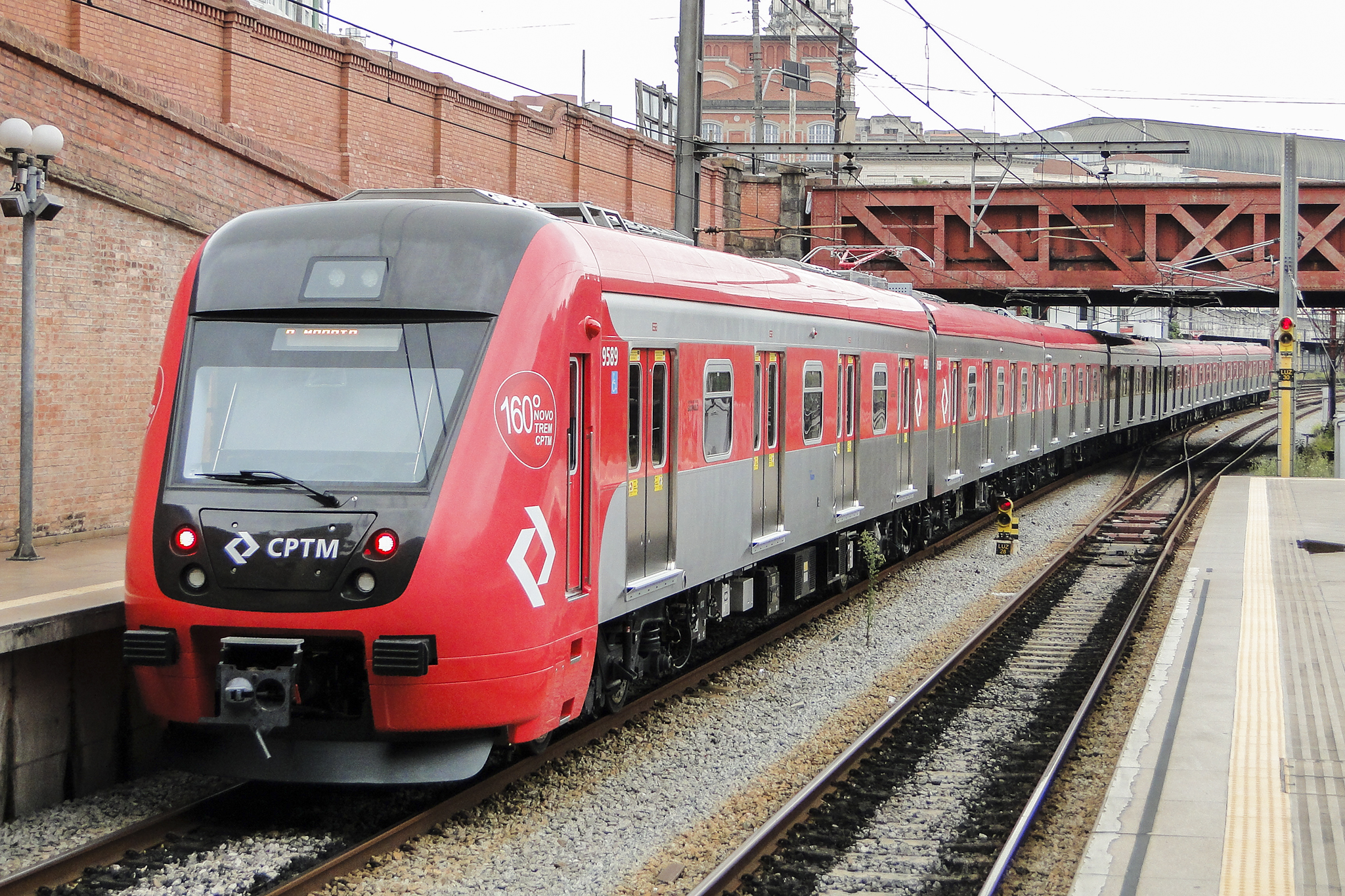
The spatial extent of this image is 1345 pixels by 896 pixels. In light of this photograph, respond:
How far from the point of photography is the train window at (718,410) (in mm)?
9648

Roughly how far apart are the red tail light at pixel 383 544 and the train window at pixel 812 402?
600 cm

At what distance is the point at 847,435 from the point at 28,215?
7.42m

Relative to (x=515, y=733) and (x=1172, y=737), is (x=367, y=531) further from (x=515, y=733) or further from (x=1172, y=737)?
(x=1172, y=737)

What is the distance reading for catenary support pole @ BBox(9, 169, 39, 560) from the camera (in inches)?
395

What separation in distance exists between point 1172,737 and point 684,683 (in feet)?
11.4

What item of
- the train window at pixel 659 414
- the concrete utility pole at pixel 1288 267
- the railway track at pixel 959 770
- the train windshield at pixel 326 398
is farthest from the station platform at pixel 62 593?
the concrete utility pole at pixel 1288 267

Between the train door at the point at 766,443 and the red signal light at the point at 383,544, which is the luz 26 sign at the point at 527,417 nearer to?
the red signal light at the point at 383,544

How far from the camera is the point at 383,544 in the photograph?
258 inches

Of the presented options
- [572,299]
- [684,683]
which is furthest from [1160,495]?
[572,299]

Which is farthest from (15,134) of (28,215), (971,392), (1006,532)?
(971,392)

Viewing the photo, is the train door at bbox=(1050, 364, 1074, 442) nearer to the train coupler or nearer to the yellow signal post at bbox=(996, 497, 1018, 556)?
the yellow signal post at bbox=(996, 497, 1018, 556)

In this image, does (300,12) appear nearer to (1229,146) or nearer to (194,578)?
(194,578)

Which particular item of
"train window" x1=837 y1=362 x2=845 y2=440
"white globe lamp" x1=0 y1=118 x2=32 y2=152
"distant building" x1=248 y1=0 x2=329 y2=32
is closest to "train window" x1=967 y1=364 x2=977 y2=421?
"train window" x1=837 y1=362 x2=845 y2=440

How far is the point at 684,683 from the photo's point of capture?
10266 mm
